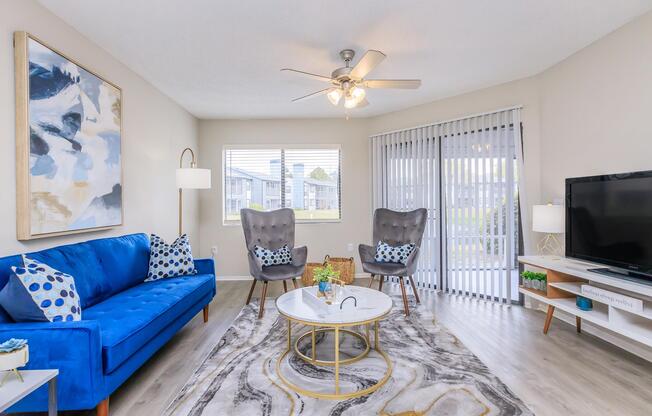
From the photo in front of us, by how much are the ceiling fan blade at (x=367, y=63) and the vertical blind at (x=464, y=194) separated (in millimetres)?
1958

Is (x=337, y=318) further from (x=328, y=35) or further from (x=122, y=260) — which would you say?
(x=328, y=35)

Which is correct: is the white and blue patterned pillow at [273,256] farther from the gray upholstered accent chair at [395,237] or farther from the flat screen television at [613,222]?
the flat screen television at [613,222]

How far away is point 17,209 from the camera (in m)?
1.97

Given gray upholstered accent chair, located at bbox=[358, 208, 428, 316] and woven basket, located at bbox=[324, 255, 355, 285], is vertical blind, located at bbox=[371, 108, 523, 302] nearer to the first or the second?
gray upholstered accent chair, located at bbox=[358, 208, 428, 316]

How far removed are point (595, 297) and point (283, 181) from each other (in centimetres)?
393

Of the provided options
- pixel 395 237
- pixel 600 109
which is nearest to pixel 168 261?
pixel 395 237

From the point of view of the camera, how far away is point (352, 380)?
6.71 feet

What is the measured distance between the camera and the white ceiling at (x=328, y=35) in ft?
7.22

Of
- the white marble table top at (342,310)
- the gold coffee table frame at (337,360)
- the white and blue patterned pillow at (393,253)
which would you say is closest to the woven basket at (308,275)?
the white and blue patterned pillow at (393,253)

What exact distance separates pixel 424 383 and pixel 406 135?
327cm

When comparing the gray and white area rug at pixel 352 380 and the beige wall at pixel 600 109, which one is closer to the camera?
the gray and white area rug at pixel 352 380

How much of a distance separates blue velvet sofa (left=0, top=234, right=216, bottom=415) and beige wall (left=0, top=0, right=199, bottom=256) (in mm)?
260

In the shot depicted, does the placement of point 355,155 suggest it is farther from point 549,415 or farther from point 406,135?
point 549,415

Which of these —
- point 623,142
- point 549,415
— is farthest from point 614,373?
point 623,142
